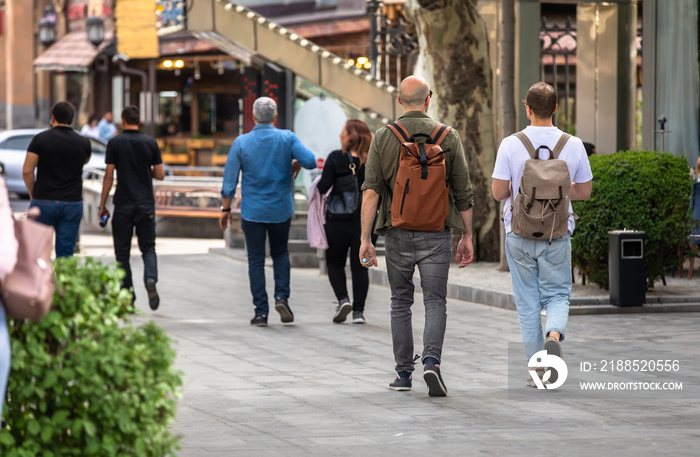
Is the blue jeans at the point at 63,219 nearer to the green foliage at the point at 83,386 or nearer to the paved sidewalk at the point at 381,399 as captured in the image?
the paved sidewalk at the point at 381,399

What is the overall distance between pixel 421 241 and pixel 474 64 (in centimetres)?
802


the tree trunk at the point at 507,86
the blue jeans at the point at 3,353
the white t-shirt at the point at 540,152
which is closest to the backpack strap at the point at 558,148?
the white t-shirt at the point at 540,152

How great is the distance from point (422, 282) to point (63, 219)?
194 inches

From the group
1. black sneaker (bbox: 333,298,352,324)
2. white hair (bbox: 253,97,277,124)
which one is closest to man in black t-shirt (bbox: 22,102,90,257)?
white hair (bbox: 253,97,277,124)

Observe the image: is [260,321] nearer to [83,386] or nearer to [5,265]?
[83,386]

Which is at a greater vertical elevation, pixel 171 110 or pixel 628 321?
pixel 171 110

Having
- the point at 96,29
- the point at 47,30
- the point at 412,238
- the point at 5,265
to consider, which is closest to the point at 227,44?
the point at 96,29

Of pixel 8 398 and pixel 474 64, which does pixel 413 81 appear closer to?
pixel 8 398

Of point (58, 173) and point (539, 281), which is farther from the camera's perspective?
point (58, 173)

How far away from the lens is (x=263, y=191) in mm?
10445

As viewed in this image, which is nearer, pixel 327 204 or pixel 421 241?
pixel 421 241

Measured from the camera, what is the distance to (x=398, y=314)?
7.27m

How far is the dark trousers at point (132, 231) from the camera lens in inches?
436

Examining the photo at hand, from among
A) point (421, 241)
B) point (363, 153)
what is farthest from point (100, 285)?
point (363, 153)
